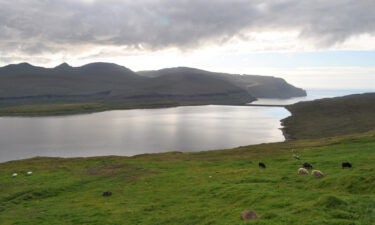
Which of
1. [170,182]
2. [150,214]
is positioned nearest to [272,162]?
[170,182]

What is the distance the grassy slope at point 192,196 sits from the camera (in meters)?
20.8

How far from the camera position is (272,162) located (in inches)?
2025

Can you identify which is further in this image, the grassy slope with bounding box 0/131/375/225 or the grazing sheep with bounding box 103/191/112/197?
the grazing sheep with bounding box 103/191/112/197

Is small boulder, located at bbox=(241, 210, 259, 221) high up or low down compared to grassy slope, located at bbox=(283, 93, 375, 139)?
up

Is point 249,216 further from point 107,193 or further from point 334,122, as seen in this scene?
point 334,122

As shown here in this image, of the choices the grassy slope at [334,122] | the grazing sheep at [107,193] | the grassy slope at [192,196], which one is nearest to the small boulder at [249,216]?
the grassy slope at [192,196]

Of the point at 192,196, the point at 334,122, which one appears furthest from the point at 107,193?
the point at 334,122

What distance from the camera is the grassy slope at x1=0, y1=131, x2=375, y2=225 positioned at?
820 inches

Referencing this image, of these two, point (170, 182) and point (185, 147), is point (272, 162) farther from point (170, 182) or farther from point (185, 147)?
point (185, 147)

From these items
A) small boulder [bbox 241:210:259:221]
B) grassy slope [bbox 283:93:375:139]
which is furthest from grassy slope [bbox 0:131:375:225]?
grassy slope [bbox 283:93:375:139]

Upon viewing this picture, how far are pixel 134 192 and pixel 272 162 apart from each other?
23.4 m

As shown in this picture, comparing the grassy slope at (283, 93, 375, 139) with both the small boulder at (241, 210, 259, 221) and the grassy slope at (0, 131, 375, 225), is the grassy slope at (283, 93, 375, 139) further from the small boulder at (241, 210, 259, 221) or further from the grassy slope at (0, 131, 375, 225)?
→ the small boulder at (241, 210, 259, 221)

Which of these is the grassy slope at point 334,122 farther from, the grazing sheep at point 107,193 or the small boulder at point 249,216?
the small boulder at point 249,216

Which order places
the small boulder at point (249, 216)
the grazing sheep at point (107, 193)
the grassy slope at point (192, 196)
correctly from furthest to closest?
the grazing sheep at point (107, 193)
the grassy slope at point (192, 196)
the small boulder at point (249, 216)
